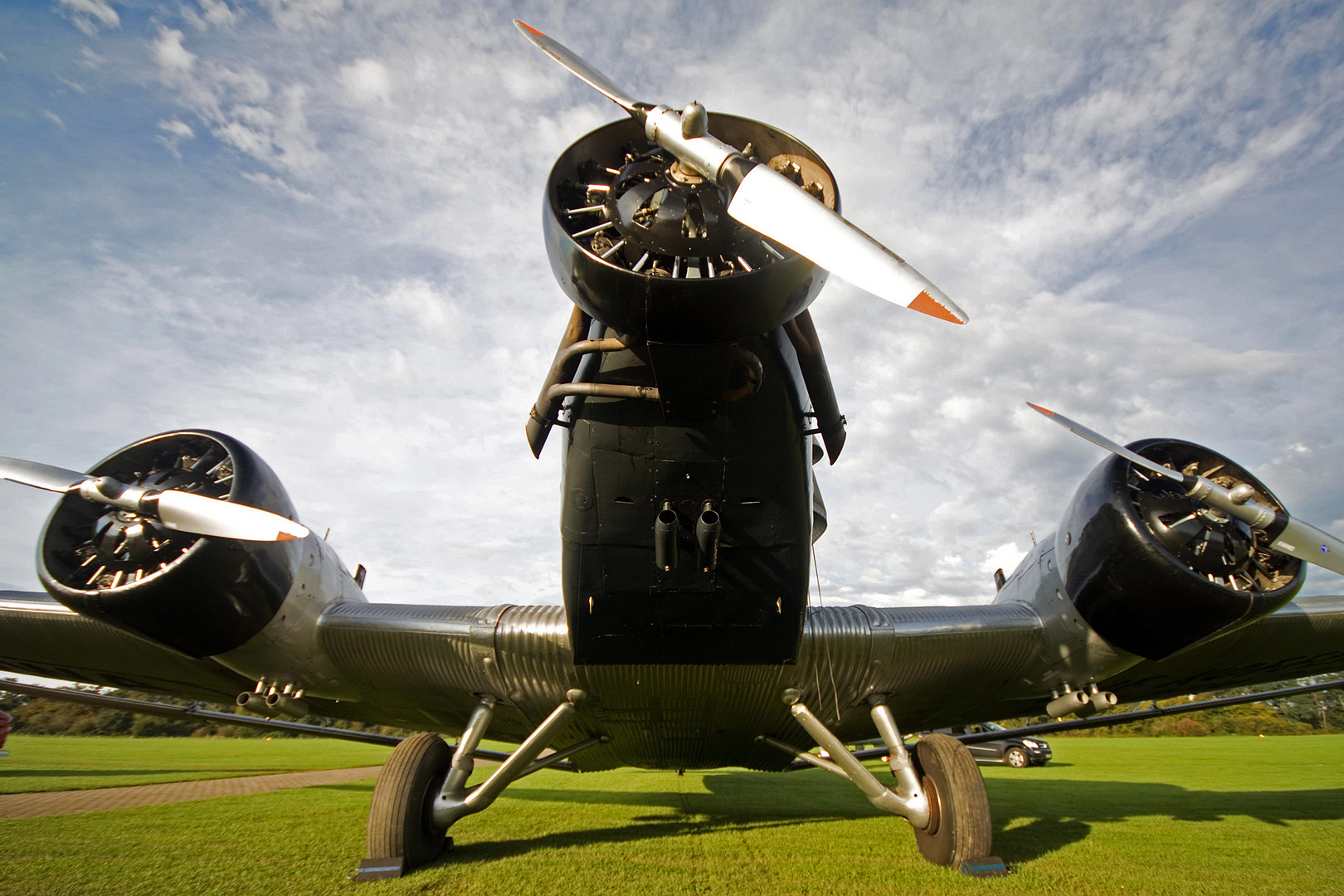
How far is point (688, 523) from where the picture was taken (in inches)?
207

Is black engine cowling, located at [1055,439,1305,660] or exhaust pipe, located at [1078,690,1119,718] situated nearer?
black engine cowling, located at [1055,439,1305,660]

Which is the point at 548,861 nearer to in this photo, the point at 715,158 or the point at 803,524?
the point at 803,524

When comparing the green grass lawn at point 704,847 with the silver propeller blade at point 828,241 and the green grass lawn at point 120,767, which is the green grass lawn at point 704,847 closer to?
the silver propeller blade at point 828,241

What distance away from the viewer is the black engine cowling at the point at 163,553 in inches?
221

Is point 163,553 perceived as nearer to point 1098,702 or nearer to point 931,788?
point 931,788

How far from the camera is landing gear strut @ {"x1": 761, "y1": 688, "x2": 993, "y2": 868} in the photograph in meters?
5.93

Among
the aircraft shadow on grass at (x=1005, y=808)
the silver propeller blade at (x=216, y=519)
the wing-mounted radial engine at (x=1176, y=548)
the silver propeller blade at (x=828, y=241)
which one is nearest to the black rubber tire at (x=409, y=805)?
the aircraft shadow on grass at (x=1005, y=808)

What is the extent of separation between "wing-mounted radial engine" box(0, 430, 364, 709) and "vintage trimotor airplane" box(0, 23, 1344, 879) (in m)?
0.02

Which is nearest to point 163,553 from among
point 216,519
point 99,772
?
point 216,519

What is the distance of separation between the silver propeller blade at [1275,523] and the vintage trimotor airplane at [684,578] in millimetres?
25

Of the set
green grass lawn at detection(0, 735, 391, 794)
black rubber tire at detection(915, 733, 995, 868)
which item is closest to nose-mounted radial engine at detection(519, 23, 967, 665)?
black rubber tire at detection(915, 733, 995, 868)

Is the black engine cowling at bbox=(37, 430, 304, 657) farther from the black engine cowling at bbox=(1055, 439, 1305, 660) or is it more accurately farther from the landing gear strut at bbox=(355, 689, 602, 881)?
the black engine cowling at bbox=(1055, 439, 1305, 660)

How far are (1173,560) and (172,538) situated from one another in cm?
881

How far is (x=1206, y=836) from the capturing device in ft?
24.3
